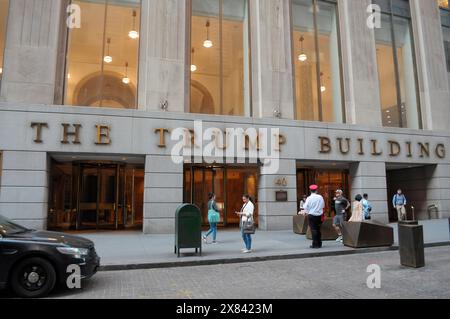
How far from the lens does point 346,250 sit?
1043 cm

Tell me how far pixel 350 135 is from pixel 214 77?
7293mm

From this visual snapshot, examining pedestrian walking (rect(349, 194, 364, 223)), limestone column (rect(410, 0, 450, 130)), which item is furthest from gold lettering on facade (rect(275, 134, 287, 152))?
limestone column (rect(410, 0, 450, 130))

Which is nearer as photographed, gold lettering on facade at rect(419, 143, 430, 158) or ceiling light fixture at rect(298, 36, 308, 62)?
ceiling light fixture at rect(298, 36, 308, 62)

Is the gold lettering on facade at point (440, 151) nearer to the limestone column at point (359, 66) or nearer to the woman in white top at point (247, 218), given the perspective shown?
the limestone column at point (359, 66)

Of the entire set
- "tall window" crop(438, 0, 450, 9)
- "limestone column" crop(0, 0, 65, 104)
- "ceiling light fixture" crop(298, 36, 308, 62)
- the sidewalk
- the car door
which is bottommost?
the sidewalk

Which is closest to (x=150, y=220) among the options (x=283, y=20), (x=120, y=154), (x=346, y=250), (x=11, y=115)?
(x=120, y=154)

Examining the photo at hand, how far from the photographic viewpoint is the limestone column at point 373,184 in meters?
18.0

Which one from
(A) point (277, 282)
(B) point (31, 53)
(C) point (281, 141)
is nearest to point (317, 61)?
(C) point (281, 141)

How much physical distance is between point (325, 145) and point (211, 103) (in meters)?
5.84

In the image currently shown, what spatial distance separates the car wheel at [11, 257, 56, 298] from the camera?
590cm

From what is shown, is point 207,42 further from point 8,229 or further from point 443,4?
point 443,4

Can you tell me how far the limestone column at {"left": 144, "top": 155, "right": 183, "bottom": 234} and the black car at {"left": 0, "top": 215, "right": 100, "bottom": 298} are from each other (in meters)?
8.46

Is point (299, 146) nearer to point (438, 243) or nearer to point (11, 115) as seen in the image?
point (438, 243)

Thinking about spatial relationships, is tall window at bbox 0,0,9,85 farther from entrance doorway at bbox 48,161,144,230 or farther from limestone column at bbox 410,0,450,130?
limestone column at bbox 410,0,450,130
